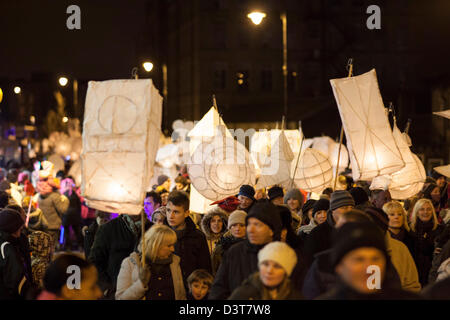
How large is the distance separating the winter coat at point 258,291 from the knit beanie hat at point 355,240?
0.85 metres

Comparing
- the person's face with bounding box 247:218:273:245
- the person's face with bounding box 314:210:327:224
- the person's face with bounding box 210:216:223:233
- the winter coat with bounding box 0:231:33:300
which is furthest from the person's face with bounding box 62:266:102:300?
the person's face with bounding box 210:216:223:233

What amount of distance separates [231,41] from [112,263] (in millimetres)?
60842

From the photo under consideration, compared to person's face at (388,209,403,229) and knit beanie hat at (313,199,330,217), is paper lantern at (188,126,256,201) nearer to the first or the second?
knit beanie hat at (313,199,330,217)

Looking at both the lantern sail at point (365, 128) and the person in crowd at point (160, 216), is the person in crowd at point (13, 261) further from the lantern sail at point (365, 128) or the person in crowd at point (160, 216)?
the lantern sail at point (365, 128)

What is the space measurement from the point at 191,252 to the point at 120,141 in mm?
1467

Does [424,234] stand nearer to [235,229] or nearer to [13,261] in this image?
[235,229]

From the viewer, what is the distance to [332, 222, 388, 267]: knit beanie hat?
4.22 m

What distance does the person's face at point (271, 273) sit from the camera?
5113 mm

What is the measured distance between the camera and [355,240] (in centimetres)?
422

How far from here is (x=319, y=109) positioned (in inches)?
2074

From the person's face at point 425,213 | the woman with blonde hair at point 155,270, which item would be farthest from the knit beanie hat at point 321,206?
the woman with blonde hair at point 155,270

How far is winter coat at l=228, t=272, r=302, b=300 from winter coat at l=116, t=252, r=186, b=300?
1.56 meters

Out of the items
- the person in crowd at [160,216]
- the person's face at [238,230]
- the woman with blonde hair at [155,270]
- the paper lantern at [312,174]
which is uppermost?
the paper lantern at [312,174]

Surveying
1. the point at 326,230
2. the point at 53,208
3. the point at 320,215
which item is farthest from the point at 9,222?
the point at 53,208
